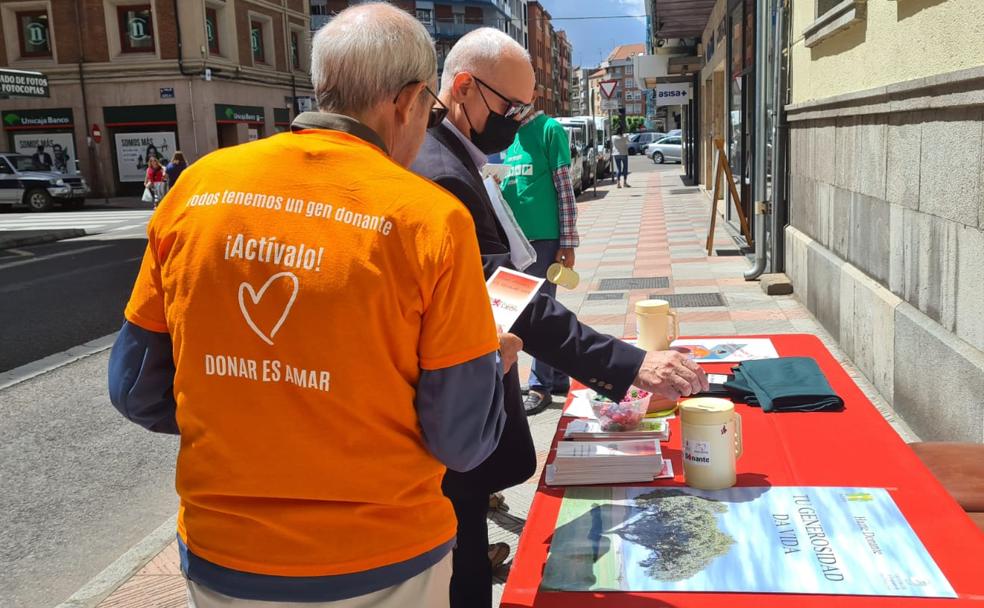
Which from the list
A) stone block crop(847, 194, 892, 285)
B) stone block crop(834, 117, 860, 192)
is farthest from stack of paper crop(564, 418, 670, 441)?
stone block crop(834, 117, 860, 192)

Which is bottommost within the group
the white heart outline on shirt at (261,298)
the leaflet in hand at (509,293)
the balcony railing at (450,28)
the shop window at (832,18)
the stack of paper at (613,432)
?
the stack of paper at (613,432)

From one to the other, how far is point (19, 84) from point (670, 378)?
21.5m

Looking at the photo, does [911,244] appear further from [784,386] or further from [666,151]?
[666,151]

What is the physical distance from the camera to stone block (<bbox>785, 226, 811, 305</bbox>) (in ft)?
25.5

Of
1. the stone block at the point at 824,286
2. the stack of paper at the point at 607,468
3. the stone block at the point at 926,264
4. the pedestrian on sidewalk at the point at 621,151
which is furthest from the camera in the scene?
the pedestrian on sidewalk at the point at 621,151

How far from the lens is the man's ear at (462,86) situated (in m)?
2.73

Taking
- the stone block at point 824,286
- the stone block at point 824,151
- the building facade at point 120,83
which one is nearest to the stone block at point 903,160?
the stone block at point 824,286

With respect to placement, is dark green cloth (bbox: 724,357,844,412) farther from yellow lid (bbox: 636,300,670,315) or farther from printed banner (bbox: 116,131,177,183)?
printed banner (bbox: 116,131,177,183)

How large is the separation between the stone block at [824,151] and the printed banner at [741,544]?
529 centimetres

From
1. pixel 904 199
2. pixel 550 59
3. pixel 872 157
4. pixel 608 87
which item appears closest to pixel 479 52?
pixel 904 199

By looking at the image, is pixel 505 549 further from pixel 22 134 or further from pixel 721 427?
pixel 22 134

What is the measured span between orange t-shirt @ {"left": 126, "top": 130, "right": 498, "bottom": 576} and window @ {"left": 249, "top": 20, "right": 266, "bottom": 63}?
37989 mm

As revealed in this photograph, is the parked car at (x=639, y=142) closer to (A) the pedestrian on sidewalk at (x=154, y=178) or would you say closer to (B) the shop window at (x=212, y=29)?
(B) the shop window at (x=212, y=29)

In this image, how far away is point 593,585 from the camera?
1.58m
